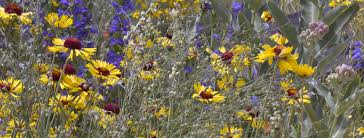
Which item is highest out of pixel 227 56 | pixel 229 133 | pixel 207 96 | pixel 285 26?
pixel 285 26

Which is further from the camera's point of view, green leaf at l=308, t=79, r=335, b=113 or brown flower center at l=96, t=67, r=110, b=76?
green leaf at l=308, t=79, r=335, b=113

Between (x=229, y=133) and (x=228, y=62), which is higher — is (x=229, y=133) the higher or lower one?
the lower one

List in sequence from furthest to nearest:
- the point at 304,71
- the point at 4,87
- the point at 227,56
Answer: the point at 227,56
the point at 304,71
the point at 4,87

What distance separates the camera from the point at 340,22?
2.83 meters

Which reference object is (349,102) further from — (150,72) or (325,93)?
(150,72)

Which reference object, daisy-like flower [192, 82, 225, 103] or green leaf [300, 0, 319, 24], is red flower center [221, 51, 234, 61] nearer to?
daisy-like flower [192, 82, 225, 103]

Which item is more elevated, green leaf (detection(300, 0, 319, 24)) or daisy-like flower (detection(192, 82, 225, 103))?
green leaf (detection(300, 0, 319, 24))

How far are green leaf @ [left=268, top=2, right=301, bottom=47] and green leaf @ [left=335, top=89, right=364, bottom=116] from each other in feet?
2.12

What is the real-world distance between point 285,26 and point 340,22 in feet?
0.81

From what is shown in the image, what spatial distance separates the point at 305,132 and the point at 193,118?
74 centimetres

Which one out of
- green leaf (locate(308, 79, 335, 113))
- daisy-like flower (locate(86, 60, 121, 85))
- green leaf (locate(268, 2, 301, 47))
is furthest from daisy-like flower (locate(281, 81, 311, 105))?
green leaf (locate(268, 2, 301, 47))

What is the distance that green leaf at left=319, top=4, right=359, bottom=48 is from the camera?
110 inches

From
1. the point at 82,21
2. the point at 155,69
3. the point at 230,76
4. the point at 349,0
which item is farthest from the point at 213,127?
the point at 349,0

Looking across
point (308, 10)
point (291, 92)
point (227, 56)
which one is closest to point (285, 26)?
point (308, 10)
